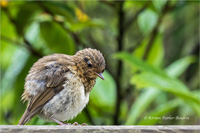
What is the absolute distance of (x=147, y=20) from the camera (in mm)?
4348

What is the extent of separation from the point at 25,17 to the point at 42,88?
60.0 inches

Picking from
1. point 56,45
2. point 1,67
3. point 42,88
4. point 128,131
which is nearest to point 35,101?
point 42,88

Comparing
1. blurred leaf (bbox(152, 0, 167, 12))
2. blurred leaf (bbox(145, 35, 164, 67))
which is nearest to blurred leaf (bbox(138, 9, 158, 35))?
blurred leaf (bbox(152, 0, 167, 12))

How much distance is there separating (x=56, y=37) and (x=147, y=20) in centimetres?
100

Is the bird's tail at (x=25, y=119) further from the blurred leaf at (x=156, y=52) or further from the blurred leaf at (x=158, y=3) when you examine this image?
the blurred leaf at (x=156, y=52)

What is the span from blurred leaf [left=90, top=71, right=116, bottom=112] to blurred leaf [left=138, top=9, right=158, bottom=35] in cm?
67

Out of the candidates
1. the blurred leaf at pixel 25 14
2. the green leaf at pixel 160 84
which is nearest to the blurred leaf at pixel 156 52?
the green leaf at pixel 160 84

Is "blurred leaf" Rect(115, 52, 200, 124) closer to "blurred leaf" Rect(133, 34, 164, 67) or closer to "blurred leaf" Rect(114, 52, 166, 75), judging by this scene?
"blurred leaf" Rect(114, 52, 166, 75)

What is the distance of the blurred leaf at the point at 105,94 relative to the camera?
4.49 meters

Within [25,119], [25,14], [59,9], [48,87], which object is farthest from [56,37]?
[25,119]

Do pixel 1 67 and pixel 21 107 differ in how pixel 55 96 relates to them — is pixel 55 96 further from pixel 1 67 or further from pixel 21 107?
pixel 1 67

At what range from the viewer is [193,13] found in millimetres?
7035

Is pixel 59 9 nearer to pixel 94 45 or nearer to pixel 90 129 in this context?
pixel 94 45

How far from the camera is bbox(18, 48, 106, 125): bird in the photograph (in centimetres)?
311
